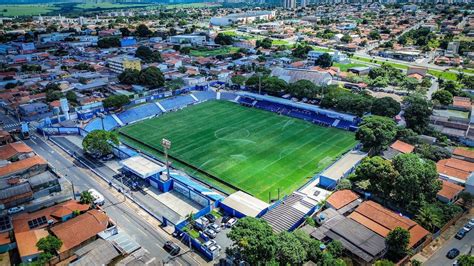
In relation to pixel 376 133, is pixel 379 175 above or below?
below

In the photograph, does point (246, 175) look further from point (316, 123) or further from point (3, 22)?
point (3, 22)

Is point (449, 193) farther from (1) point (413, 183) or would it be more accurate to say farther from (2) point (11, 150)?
(2) point (11, 150)

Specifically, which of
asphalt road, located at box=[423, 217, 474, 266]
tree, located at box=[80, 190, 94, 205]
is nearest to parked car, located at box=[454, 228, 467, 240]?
asphalt road, located at box=[423, 217, 474, 266]

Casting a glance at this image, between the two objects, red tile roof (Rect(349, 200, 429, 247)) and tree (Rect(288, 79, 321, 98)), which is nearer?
red tile roof (Rect(349, 200, 429, 247))

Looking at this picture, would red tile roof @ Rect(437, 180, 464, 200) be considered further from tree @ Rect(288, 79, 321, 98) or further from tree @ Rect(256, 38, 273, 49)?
tree @ Rect(256, 38, 273, 49)

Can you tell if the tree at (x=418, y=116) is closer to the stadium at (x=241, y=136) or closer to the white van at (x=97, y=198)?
the stadium at (x=241, y=136)

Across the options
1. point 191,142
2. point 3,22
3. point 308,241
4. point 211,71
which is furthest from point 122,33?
point 308,241

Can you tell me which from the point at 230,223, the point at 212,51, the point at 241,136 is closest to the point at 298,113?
the point at 241,136
